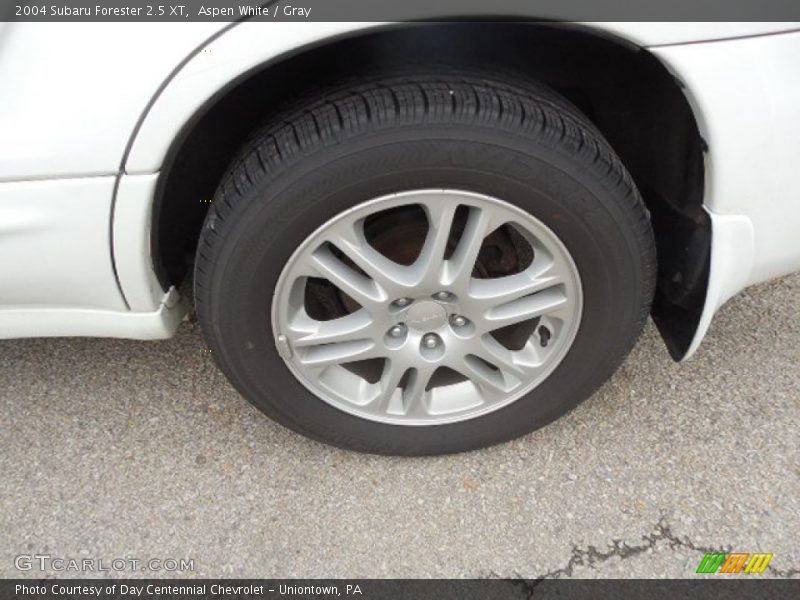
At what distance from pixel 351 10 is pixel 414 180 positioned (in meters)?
0.35

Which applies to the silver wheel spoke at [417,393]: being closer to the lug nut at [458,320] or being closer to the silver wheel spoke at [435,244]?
the lug nut at [458,320]

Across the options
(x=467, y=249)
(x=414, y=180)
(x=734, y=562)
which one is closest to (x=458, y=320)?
(x=467, y=249)

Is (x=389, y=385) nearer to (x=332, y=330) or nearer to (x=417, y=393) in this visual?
(x=417, y=393)

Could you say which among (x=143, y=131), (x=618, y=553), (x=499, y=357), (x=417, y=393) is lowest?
(x=618, y=553)

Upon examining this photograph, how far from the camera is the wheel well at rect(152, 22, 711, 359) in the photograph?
1624 millimetres

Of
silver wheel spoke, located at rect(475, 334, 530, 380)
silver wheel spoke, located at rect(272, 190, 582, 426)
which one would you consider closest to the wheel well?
silver wheel spoke, located at rect(272, 190, 582, 426)

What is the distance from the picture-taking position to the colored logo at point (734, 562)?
1776 mm

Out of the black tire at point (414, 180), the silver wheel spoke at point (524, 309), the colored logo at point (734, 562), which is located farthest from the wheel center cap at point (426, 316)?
the colored logo at point (734, 562)

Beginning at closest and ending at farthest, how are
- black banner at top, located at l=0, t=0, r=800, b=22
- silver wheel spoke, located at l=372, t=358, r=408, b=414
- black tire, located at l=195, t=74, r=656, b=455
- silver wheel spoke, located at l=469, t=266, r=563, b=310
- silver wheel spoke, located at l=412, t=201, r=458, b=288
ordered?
black banner at top, located at l=0, t=0, r=800, b=22 → black tire, located at l=195, t=74, r=656, b=455 → silver wheel spoke, located at l=412, t=201, r=458, b=288 → silver wheel spoke, located at l=469, t=266, r=563, b=310 → silver wheel spoke, located at l=372, t=358, r=408, b=414

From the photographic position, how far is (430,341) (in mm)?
1819

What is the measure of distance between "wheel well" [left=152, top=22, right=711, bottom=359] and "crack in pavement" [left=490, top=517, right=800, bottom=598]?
454 mm
